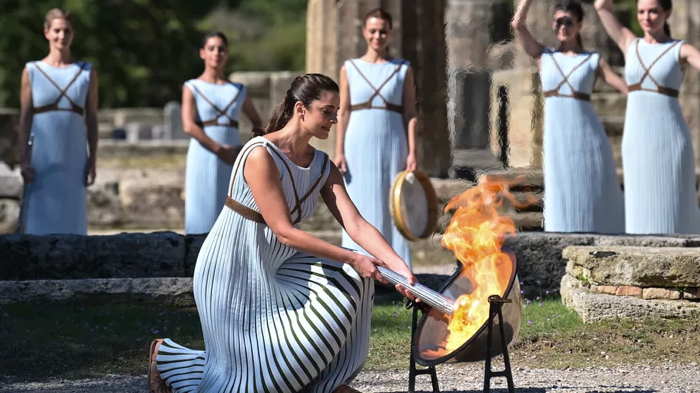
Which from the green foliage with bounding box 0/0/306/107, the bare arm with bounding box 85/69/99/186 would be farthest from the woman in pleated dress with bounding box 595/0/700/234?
the green foliage with bounding box 0/0/306/107

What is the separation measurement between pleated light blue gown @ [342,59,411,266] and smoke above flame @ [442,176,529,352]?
3736 mm

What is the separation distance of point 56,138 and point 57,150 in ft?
0.29

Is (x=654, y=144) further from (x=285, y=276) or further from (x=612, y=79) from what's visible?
(x=285, y=276)

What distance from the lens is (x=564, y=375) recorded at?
6711 mm

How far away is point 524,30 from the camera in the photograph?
9727 mm

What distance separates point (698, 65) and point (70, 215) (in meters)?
4.60

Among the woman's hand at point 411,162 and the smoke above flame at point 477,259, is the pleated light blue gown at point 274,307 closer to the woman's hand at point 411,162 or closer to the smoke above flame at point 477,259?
the smoke above flame at point 477,259

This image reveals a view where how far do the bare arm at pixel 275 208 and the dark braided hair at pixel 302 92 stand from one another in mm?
231

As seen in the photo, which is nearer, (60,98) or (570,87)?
(570,87)

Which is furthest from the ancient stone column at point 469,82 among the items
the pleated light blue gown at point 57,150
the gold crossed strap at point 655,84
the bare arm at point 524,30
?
the pleated light blue gown at point 57,150

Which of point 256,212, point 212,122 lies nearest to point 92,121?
point 212,122

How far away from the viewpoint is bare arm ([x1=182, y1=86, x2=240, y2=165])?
34.2ft

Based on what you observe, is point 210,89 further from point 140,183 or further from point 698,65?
point 140,183

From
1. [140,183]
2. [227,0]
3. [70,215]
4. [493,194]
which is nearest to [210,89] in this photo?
[70,215]
